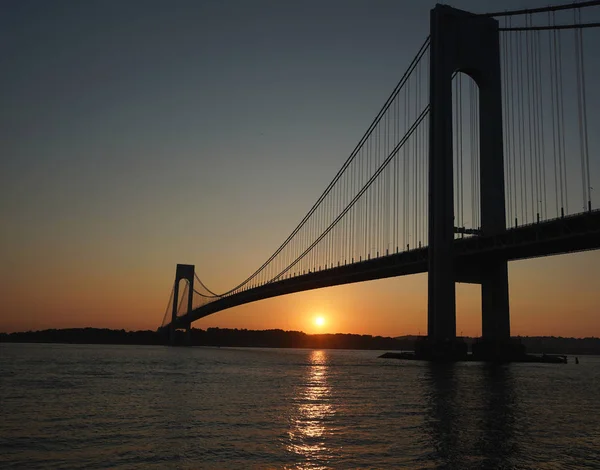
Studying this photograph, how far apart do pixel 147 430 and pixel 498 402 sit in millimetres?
12007

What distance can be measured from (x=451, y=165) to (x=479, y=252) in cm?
682

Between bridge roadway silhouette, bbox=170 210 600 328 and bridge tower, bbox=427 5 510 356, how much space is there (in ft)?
3.68

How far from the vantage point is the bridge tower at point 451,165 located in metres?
45.5

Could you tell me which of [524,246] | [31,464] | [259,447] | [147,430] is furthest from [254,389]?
[524,246]

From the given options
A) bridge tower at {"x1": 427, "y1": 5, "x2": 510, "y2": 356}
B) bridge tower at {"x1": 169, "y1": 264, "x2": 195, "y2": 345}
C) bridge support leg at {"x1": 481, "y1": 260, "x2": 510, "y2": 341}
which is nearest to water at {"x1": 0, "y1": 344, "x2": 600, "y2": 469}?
bridge tower at {"x1": 427, "y1": 5, "x2": 510, "y2": 356}

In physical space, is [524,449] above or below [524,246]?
below

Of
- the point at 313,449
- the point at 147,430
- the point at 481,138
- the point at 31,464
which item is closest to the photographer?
the point at 31,464

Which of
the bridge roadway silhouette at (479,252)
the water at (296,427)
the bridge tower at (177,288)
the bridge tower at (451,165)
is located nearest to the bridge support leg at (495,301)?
the bridge tower at (451,165)

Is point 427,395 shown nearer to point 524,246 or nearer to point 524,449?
point 524,449

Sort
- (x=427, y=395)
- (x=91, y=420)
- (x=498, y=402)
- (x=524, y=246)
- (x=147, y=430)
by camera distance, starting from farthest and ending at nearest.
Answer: (x=524, y=246) < (x=427, y=395) < (x=498, y=402) < (x=91, y=420) < (x=147, y=430)

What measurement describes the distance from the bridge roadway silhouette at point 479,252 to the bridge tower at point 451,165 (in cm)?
112

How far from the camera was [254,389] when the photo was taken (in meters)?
26.8

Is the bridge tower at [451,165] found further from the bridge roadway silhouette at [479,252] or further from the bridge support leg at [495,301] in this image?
the bridge roadway silhouette at [479,252]

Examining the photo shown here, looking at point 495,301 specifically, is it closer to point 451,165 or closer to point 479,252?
point 479,252
